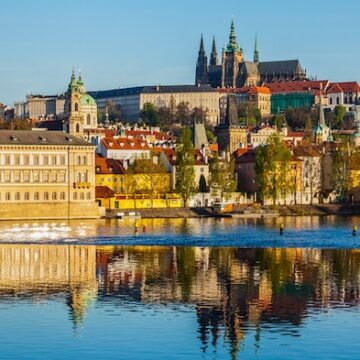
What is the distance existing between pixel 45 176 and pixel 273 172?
2105 centimetres

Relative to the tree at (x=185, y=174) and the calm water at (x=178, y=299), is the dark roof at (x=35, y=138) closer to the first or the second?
the tree at (x=185, y=174)

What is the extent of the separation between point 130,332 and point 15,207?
2195 inches

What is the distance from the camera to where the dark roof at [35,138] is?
87.7 m

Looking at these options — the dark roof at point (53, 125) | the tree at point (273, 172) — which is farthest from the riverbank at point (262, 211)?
the dark roof at point (53, 125)

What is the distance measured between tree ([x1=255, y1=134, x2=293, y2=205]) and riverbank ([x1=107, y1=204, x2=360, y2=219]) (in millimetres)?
1412

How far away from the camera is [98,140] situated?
378ft

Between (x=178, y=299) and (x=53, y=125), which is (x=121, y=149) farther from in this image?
A: (x=178, y=299)

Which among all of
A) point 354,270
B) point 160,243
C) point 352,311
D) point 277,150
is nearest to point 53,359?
point 352,311

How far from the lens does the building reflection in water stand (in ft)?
111

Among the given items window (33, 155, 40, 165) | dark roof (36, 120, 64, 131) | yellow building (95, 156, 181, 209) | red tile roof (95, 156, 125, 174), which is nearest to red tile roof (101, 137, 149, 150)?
red tile roof (95, 156, 125, 174)

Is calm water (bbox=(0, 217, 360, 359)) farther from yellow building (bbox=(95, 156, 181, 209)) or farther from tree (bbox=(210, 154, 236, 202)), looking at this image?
tree (bbox=(210, 154, 236, 202))

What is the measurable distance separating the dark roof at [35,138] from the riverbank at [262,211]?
6199mm

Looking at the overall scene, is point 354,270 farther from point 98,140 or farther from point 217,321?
point 98,140

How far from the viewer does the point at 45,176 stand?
88.8 m
